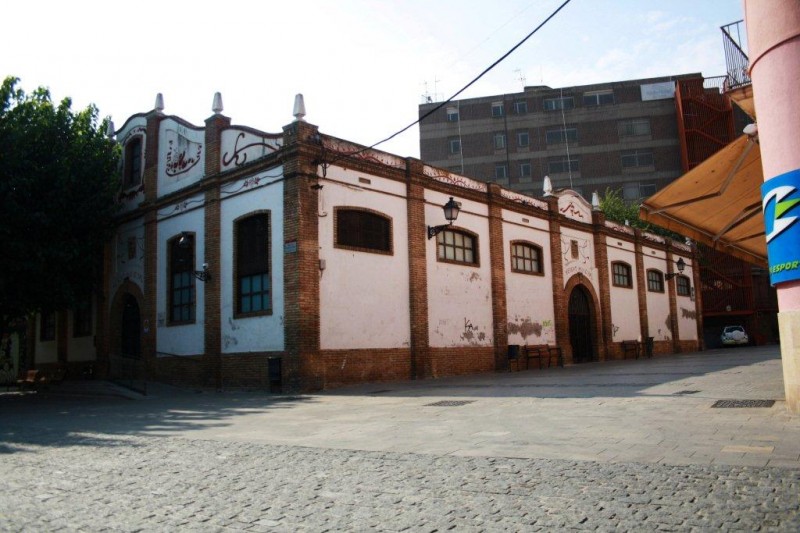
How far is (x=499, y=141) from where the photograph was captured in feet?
159

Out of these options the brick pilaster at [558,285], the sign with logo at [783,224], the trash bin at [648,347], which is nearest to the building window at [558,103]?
the trash bin at [648,347]

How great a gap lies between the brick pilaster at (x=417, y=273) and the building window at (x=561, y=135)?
1279 inches

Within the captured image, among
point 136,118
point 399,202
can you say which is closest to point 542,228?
point 399,202

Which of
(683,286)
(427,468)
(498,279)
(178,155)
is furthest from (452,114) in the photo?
(427,468)

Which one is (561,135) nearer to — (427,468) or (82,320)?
(82,320)

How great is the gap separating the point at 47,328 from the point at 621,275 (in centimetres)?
2385

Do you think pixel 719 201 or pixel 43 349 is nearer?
pixel 719 201

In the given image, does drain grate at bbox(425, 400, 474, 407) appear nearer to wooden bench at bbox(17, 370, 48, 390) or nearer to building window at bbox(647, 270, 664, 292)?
wooden bench at bbox(17, 370, 48, 390)

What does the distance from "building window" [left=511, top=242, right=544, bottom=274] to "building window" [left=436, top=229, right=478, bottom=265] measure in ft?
6.80

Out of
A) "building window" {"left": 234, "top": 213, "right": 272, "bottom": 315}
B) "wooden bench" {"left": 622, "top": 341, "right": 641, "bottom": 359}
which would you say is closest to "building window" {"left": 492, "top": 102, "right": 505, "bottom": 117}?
"wooden bench" {"left": 622, "top": 341, "right": 641, "bottom": 359}

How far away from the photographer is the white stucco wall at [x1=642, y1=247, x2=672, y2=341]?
29109mm

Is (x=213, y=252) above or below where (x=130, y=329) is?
above

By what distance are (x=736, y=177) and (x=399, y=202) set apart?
29.0 ft

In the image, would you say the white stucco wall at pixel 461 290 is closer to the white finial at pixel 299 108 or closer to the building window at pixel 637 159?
the white finial at pixel 299 108
